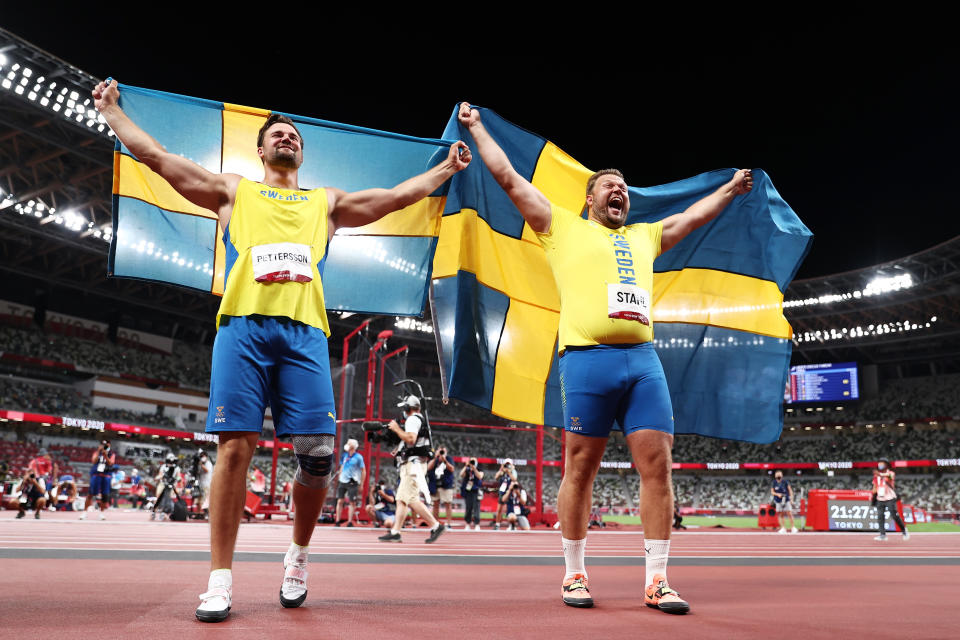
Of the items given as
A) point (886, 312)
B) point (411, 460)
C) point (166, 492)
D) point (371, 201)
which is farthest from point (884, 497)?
point (886, 312)

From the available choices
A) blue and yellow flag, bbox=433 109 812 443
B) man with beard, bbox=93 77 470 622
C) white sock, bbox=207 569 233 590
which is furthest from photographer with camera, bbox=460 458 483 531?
white sock, bbox=207 569 233 590

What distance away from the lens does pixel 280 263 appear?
3064 mm

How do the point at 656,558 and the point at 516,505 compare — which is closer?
the point at 656,558

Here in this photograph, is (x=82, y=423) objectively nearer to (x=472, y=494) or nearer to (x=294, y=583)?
A: (x=472, y=494)

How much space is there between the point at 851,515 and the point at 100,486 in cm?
2058

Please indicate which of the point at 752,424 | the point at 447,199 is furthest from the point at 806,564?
the point at 447,199

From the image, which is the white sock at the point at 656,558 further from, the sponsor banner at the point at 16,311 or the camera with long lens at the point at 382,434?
the sponsor banner at the point at 16,311

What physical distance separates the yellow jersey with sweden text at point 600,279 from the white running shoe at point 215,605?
1.99 m

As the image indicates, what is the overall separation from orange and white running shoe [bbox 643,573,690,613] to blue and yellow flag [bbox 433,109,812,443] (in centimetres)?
177

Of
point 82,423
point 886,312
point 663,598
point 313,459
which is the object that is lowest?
point 663,598

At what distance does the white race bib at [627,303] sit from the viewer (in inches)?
141

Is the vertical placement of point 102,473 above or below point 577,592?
below

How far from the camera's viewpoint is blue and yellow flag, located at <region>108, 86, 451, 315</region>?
4.56 metres

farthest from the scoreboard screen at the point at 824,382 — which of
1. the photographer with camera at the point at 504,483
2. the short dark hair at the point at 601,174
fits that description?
the short dark hair at the point at 601,174
